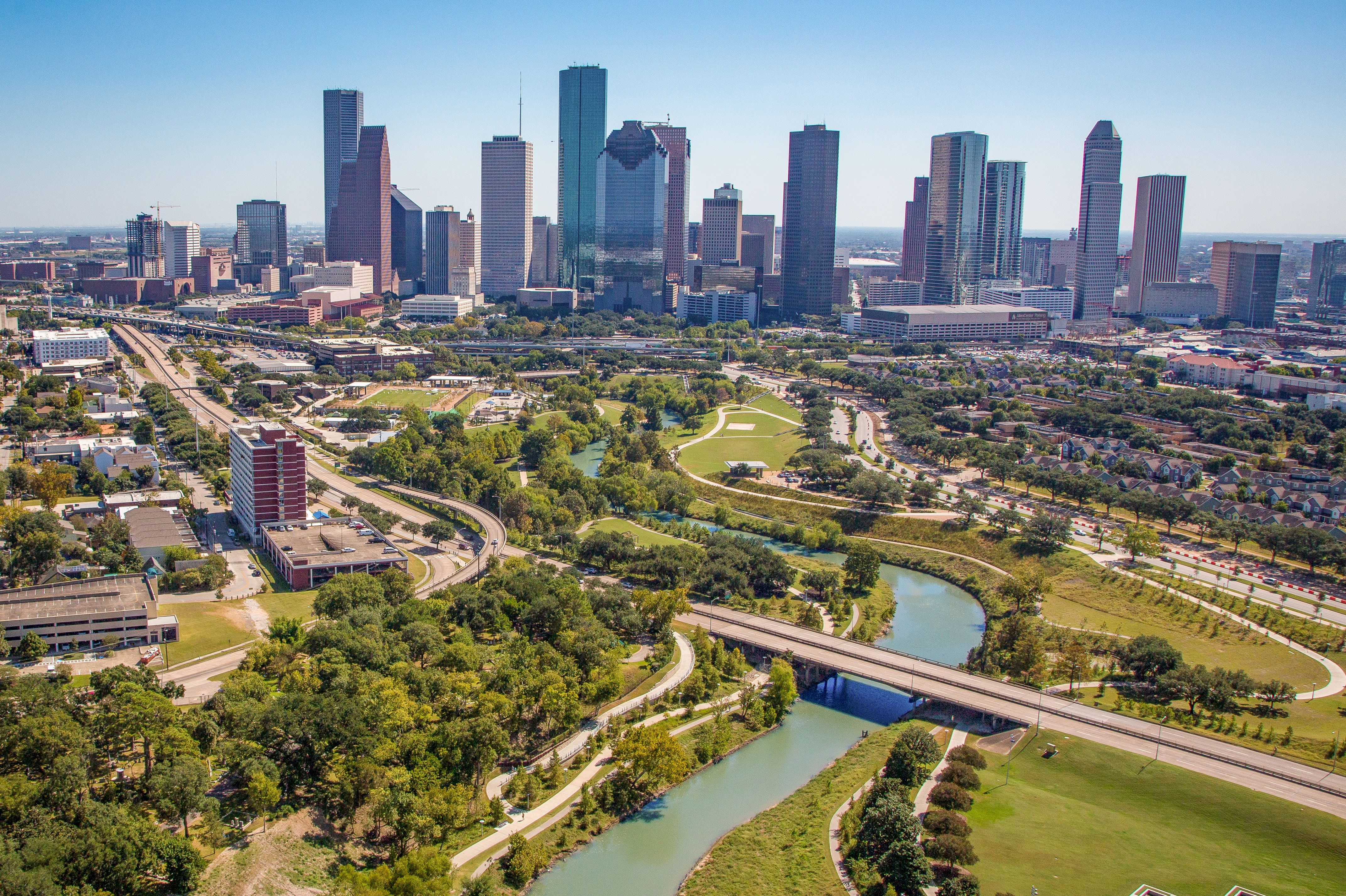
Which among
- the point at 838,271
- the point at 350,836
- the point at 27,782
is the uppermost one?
the point at 838,271

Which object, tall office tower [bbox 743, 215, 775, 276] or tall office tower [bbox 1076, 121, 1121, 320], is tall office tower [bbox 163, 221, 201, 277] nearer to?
tall office tower [bbox 743, 215, 775, 276]

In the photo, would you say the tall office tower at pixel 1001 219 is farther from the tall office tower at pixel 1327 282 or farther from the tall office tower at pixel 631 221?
the tall office tower at pixel 631 221

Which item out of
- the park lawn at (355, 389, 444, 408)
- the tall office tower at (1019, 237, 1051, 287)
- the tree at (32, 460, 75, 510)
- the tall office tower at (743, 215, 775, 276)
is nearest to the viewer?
the tree at (32, 460, 75, 510)

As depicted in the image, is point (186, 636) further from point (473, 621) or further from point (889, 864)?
point (889, 864)

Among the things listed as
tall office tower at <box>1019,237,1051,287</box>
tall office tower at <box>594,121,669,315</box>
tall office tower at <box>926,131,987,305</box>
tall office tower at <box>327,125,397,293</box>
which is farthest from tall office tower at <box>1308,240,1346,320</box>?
A: tall office tower at <box>327,125,397,293</box>

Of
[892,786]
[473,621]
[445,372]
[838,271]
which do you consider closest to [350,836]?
[473,621]

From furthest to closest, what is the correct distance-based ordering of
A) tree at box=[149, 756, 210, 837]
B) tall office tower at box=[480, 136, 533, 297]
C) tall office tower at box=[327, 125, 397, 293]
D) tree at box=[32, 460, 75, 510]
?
1. tall office tower at box=[480, 136, 533, 297]
2. tall office tower at box=[327, 125, 397, 293]
3. tree at box=[32, 460, 75, 510]
4. tree at box=[149, 756, 210, 837]
